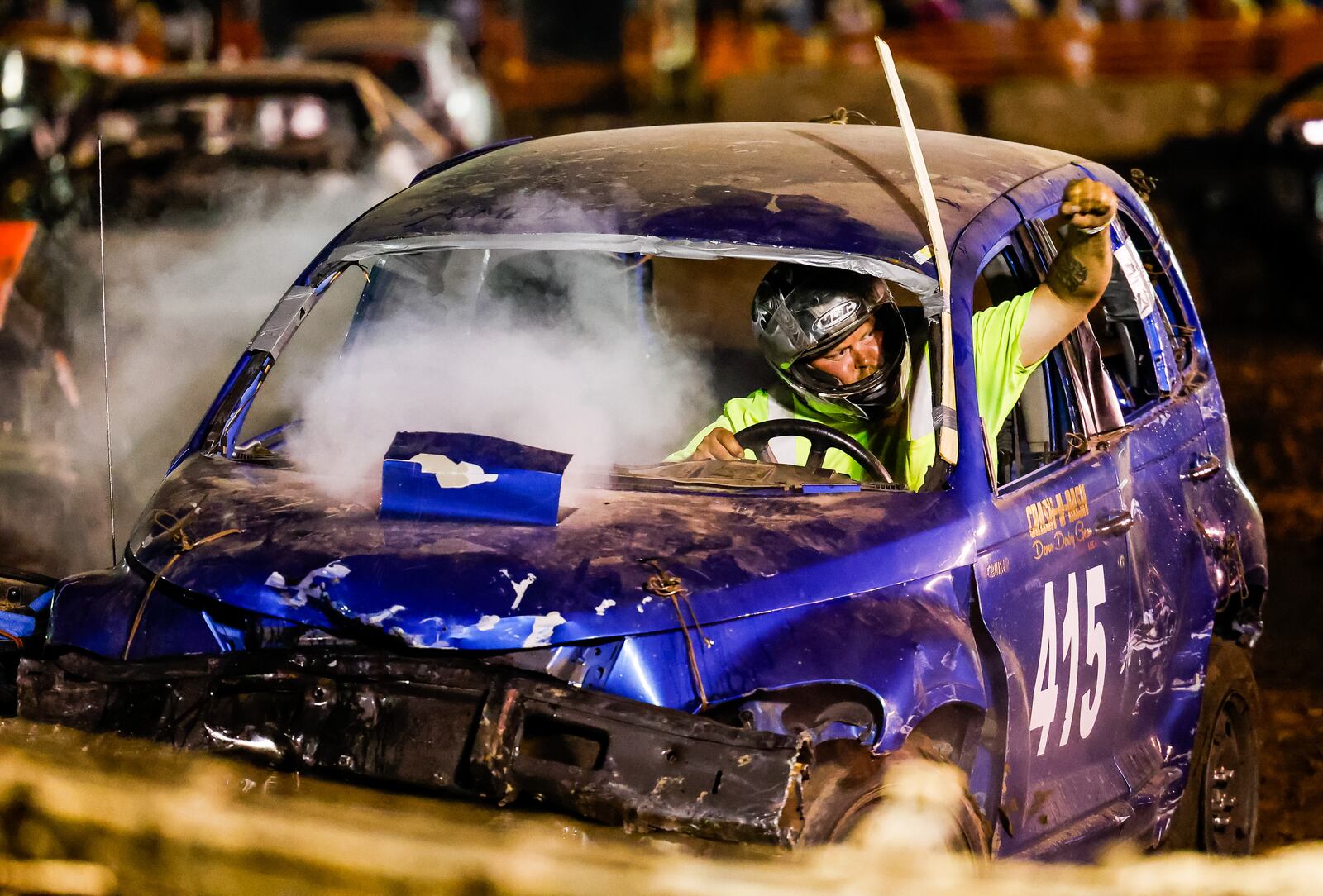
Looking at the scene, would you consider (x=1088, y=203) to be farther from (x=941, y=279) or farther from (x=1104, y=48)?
(x=1104, y=48)

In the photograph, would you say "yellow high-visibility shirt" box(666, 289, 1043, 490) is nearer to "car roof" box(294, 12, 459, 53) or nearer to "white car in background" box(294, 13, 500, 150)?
"white car in background" box(294, 13, 500, 150)

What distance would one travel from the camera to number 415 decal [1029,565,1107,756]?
3938 millimetres

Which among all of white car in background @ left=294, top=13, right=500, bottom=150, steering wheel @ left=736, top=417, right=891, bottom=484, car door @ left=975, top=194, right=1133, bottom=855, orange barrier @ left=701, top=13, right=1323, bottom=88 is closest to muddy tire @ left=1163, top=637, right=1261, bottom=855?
car door @ left=975, top=194, right=1133, bottom=855

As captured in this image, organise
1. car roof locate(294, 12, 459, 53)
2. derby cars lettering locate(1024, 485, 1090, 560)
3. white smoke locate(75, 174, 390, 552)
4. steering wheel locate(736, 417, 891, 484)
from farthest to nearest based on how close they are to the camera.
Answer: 1. car roof locate(294, 12, 459, 53)
2. white smoke locate(75, 174, 390, 552)
3. steering wheel locate(736, 417, 891, 484)
4. derby cars lettering locate(1024, 485, 1090, 560)

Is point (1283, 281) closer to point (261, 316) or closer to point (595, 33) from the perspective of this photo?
point (261, 316)

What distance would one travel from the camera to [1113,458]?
437 cm

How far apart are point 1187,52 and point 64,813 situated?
71.7 ft

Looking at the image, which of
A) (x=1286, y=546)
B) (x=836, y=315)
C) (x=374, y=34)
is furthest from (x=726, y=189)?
(x=374, y=34)

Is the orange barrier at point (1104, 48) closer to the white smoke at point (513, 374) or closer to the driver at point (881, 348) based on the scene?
the white smoke at point (513, 374)

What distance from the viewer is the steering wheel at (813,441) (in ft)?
13.6

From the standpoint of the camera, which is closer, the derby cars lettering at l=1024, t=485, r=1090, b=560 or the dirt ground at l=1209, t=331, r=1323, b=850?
the derby cars lettering at l=1024, t=485, r=1090, b=560

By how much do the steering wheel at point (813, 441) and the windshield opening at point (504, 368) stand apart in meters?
0.06

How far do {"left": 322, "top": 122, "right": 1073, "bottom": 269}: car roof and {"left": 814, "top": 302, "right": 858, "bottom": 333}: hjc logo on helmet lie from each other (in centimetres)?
26

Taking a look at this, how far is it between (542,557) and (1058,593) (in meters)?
1.30
